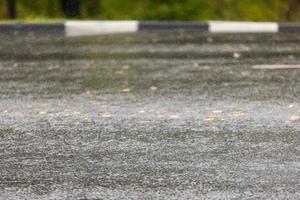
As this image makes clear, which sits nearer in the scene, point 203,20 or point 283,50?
point 283,50

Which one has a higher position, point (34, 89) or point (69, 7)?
point (34, 89)

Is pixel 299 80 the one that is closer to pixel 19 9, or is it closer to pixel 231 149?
pixel 231 149

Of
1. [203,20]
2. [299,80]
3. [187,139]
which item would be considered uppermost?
[187,139]

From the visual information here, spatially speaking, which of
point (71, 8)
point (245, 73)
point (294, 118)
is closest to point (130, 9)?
point (71, 8)

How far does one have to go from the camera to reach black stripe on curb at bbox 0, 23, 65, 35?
14664 mm

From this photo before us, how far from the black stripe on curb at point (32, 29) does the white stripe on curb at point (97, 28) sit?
15cm

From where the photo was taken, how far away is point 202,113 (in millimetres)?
7242

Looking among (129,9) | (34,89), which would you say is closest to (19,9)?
(129,9)

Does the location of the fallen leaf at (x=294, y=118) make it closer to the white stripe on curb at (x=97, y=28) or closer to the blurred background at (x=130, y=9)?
the white stripe on curb at (x=97, y=28)

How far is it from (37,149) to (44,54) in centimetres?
614

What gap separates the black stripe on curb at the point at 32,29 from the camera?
1466cm

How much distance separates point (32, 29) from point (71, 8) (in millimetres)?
3064

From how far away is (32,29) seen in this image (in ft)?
48.9

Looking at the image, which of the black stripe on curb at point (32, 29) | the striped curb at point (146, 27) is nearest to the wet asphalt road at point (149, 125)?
the black stripe on curb at point (32, 29)
